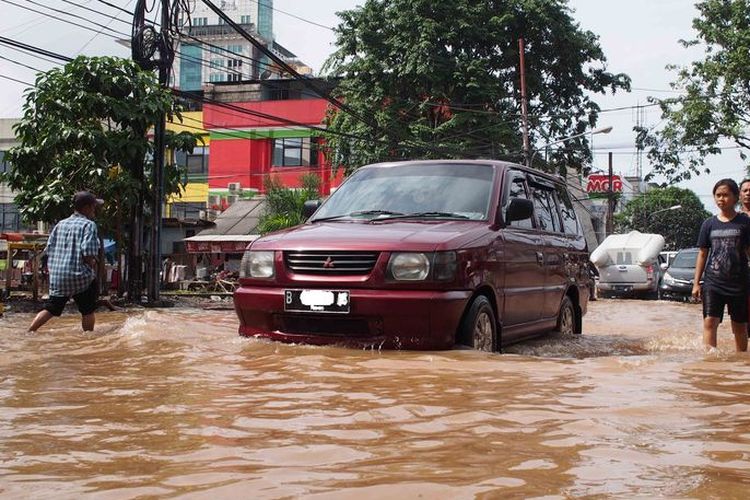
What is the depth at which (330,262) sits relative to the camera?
17.5 ft

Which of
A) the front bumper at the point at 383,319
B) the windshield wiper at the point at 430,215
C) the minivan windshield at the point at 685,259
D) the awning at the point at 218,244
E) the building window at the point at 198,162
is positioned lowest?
the front bumper at the point at 383,319

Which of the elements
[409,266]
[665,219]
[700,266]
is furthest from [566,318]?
[665,219]

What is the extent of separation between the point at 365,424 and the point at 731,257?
179 inches

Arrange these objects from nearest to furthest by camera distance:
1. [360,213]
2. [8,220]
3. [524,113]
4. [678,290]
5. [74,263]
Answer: [360,213]
[74,263]
[678,290]
[524,113]
[8,220]

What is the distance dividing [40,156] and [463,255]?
974 centimetres

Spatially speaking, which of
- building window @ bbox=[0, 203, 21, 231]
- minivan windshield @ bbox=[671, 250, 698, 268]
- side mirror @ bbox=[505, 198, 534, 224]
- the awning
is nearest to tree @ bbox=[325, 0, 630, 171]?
the awning

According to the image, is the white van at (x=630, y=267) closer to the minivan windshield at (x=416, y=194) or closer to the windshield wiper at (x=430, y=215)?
the minivan windshield at (x=416, y=194)

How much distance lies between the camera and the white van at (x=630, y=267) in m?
23.4

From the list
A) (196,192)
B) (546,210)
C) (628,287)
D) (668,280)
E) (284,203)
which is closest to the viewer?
(546,210)

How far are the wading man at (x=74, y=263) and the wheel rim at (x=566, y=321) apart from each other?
443cm

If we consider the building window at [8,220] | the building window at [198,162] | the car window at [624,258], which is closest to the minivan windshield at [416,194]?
the car window at [624,258]

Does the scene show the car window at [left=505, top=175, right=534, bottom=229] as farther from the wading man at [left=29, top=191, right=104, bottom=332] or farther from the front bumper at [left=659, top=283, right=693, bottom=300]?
the front bumper at [left=659, top=283, right=693, bottom=300]

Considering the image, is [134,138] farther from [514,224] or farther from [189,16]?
[514,224]

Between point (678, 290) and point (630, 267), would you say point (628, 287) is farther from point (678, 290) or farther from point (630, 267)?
point (678, 290)
